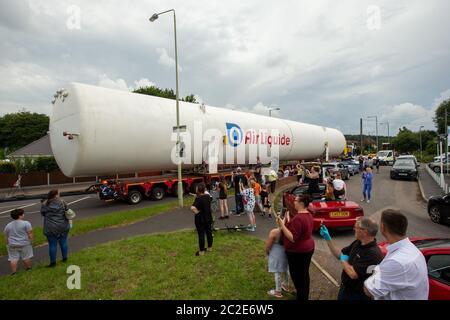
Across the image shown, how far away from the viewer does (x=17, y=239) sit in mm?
5434

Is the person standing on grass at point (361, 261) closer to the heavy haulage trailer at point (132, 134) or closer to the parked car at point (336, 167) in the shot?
the heavy haulage trailer at point (132, 134)

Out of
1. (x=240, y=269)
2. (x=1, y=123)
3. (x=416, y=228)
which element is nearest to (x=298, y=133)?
(x=416, y=228)

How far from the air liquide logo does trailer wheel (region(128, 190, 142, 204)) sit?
5.78 meters

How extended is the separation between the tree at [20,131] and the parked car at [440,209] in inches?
2256

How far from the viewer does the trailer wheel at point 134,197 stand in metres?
13.2

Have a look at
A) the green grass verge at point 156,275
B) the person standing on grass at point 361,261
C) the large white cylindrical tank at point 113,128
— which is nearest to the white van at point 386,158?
the large white cylindrical tank at point 113,128

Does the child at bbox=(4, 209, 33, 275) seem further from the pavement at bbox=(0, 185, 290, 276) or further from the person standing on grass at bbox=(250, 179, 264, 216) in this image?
the person standing on grass at bbox=(250, 179, 264, 216)

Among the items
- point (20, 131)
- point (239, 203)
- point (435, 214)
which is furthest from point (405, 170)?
point (20, 131)

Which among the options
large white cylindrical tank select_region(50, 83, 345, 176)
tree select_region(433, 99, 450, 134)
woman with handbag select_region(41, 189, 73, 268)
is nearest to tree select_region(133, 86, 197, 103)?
large white cylindrical tank select_region(50, 83, 345, 176)

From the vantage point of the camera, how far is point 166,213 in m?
10.8

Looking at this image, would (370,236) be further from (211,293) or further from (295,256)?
(211,293)

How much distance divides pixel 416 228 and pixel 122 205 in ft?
38.7

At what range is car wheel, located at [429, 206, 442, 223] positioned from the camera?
8.88 metres
